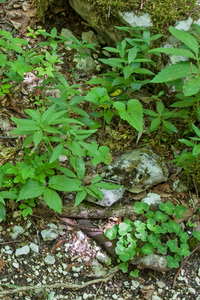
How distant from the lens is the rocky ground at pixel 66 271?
2.10 m

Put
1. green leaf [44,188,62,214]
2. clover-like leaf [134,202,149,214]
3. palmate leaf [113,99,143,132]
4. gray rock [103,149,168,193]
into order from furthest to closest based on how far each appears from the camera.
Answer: gray rock [103,149,168,193], clover-like leaf [134,202,149,214], palmate leaf [113,99,143,132], green leaf [44,188,62,214]

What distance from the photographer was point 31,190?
2043 millimetres

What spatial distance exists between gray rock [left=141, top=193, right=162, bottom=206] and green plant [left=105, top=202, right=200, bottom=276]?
9cm

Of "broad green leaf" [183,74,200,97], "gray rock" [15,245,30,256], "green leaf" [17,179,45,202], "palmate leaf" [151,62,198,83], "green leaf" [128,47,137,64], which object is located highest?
"green leaf" [128,47,137,64]

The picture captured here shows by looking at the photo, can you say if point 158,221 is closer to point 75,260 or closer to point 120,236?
point 120,236

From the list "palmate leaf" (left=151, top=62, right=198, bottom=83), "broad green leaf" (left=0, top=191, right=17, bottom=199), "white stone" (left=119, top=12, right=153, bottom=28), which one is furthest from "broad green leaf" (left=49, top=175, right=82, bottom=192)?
"white stone" (left=119, top=12, right=153, bottom=28)

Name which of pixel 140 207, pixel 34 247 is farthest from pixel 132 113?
pixel 34 247

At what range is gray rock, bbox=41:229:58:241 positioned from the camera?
91.7 inches

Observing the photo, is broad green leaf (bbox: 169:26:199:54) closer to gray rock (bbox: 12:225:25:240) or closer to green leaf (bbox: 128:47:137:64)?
green leaf (bbox: 128:47:137:64)

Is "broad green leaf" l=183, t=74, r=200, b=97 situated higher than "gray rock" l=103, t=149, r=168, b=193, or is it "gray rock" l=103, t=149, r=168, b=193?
"broad green leaf" l=183, t=74, r=200, b=97

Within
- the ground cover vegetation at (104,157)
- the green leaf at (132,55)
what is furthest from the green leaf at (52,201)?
the green leaf at (132,55)

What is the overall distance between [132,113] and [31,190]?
1.14 meters

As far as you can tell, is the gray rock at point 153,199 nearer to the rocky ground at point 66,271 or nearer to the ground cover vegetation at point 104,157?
the ground cover vegetation at point 104,157

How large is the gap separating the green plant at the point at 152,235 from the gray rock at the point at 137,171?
0.69 ft
